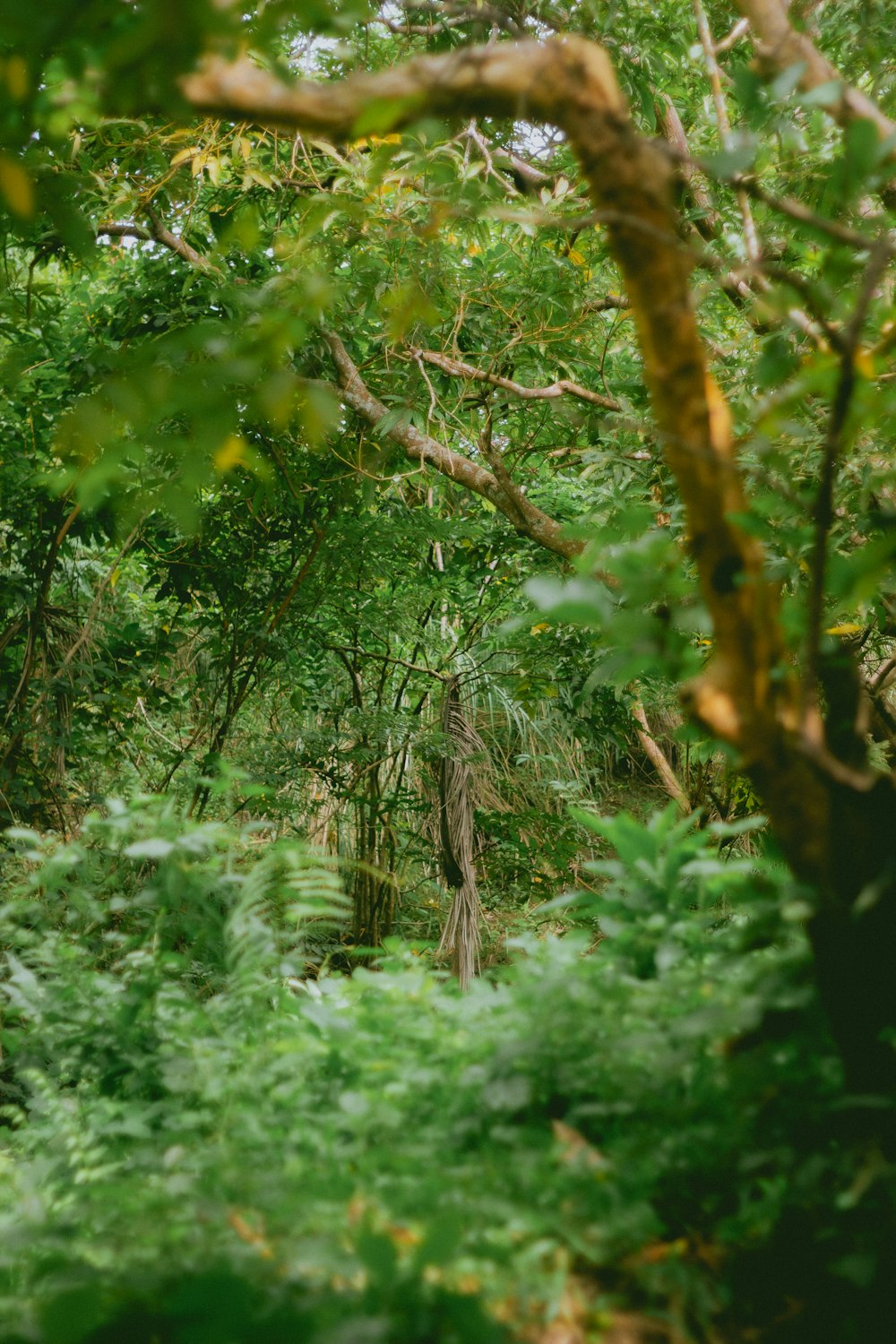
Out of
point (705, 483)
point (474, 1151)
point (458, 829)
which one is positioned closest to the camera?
point (705, 483)

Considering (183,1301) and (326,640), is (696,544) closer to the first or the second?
(183,1301)

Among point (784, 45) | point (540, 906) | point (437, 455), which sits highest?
point (437, 455)

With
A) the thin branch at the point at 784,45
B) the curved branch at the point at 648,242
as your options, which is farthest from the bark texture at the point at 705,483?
the thin branch at the point at 784,45

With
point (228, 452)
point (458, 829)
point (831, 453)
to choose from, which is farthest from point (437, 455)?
point (831, 453)

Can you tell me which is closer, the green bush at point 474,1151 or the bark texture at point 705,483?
the green bush at point 474,1151

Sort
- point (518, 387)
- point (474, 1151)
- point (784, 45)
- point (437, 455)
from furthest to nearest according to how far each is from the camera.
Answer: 1. point (437, 455)
2. point (518, 387)
3. point (784, 45)
4. point (474, 1151)

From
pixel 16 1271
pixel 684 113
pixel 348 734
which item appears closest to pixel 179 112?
pixel 16 1271

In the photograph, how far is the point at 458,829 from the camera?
4.43 metres

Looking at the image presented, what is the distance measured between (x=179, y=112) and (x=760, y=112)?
764 mm

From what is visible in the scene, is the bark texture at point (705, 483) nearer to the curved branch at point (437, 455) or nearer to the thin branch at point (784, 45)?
the thin branch at point (784, 45)

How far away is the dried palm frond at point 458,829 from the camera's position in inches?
163

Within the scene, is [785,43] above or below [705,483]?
above

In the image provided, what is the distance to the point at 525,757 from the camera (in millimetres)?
5285

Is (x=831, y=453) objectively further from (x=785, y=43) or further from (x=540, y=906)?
(x=785, y=43)
